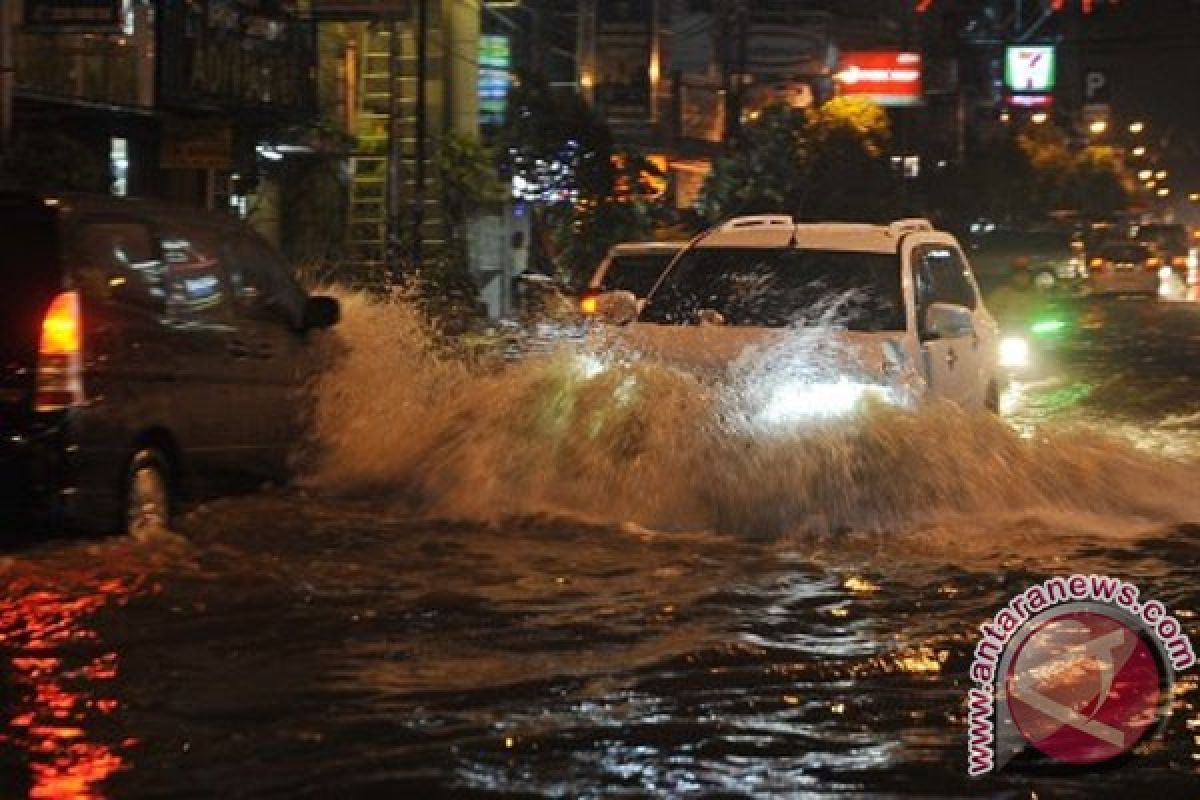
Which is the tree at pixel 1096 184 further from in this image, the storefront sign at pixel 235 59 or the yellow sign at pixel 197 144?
the yellow sign at pixel 197 144

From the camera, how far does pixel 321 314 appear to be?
11.2m

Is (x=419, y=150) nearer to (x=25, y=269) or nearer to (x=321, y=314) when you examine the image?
(x=321, y=314)

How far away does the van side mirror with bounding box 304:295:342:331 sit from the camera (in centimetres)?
1123

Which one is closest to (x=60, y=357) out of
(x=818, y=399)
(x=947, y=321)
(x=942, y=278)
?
(x=818, y=399)

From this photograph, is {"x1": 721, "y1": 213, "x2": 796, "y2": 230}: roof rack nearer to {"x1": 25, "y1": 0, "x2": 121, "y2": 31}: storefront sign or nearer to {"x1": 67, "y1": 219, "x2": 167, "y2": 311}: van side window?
{"x1": 67, "y1": 219, "x2": 167, "y2": 311}: van side window

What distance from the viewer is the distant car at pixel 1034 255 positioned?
4034 centimetres

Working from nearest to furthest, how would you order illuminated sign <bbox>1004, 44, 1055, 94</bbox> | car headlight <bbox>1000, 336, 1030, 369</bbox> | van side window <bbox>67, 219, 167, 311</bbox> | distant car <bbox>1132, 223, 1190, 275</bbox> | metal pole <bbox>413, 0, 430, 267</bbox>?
van side window <bbox>67, 219, 167, 311</bbox> → car headlight <bbox>1000, 336, 1030, 369</bbox> → metal pole <bbox>413, 0, 430, 267</bbox> → distant car <bbox>1132, 223, 1190, 275</bbox> → illuminated sign <bbox>1004, 44, 1055, 94</bbox>

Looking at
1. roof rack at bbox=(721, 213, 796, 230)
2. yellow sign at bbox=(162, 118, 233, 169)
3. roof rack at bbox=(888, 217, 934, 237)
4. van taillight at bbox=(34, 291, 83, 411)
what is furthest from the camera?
yellow sign at bbox=(162, 118, 233, 169)

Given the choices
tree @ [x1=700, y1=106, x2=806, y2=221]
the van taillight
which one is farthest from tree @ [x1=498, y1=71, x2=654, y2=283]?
the van taillight

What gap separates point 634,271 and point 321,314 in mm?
7692

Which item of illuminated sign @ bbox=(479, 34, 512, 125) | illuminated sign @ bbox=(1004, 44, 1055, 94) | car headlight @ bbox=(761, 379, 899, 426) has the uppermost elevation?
illuminated sign @ bbox=(1004, 44, 1055, 94)

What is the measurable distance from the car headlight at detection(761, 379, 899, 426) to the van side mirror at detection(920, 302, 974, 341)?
723 mm

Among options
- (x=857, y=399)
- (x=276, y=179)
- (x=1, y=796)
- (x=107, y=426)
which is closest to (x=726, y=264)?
(x=857, y=399)

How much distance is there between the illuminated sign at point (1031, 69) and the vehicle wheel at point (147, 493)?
4539 cm
